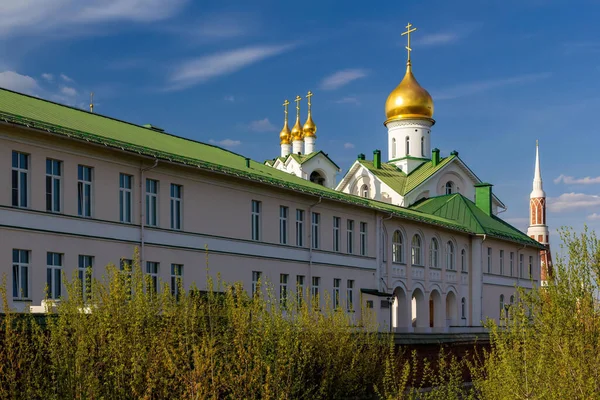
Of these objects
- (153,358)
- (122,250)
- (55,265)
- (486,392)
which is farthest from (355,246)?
(153,358)

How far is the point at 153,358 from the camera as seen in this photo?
1213 cm

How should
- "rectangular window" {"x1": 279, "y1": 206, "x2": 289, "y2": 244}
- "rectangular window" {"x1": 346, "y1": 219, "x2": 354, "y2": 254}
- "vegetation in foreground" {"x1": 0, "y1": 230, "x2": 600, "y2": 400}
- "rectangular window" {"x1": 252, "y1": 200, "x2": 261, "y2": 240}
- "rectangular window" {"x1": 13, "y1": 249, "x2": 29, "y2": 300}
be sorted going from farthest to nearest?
1. "rectangular window" {"x1": 346, "y1": 219, "x2": 354, "y2": 254}
2. "rectangular window" {"x1": 279, "y1": 206, "x2": 289, "y2": 244}
3. "rectangular window" {"x1": 252, "y1": 200, "x2": 261, "y2": 240}
4. "rectangular window" {"x1": 13, "y1": 249, "x2": 29, "y2": 300}
5. "vegetation in foreground" {"x1": 0, "y1": 230, "x2": 600, "y2": 400}

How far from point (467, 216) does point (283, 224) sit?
64.0ft

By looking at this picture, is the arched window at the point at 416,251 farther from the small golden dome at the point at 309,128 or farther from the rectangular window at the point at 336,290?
the small golden dome at the point at 309,128

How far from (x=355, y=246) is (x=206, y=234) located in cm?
1032

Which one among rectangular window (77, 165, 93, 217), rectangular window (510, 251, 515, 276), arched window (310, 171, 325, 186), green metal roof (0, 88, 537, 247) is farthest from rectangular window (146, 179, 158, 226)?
arched window (310, 171, 325, 186)

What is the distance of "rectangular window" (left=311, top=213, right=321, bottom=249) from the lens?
3531cm

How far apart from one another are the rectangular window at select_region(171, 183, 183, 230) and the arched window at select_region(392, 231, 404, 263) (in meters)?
15.4

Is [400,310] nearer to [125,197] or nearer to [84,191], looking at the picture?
[125,197]

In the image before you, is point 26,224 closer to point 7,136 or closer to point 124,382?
point 7,136

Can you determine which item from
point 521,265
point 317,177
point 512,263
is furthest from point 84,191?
point 317,177

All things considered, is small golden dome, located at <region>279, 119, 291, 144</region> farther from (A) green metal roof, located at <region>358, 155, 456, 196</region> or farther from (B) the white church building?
(B) the white church building

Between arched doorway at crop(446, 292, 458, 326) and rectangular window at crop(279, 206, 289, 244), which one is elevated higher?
rectangular window at crop(279, 206, 289, 244)

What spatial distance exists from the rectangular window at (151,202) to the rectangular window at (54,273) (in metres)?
3.86
